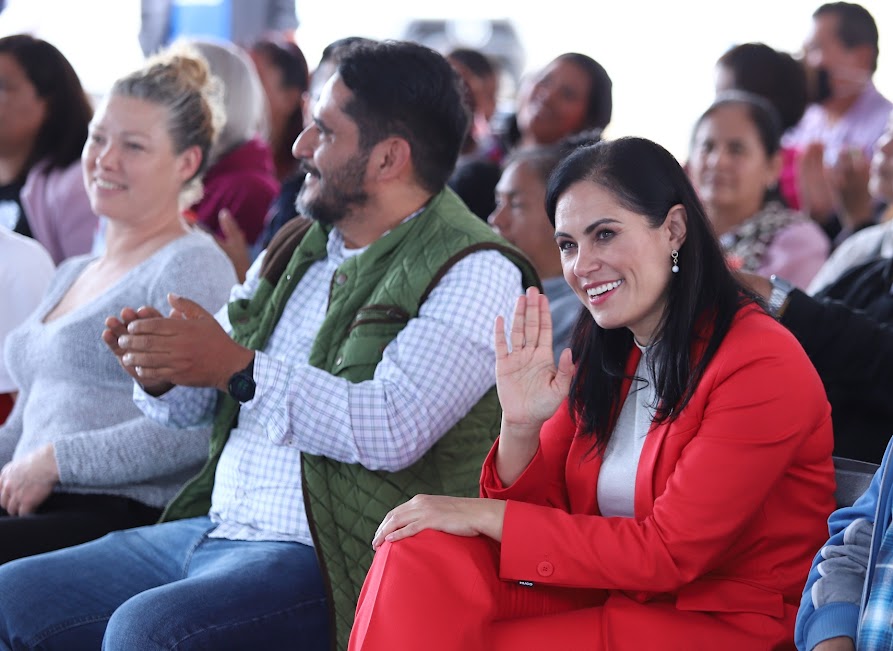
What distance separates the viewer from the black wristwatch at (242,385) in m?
2.05

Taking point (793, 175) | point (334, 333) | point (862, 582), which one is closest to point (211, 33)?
point (793, 175)

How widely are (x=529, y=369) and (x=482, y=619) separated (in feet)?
1.33

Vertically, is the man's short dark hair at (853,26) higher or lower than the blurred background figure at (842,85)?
higher

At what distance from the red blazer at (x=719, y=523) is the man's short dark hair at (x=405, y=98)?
0.81 meters

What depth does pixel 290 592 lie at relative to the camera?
6.64ft

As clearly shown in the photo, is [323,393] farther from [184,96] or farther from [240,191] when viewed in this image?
[240,191]

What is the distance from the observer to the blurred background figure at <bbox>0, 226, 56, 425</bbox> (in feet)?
9.82

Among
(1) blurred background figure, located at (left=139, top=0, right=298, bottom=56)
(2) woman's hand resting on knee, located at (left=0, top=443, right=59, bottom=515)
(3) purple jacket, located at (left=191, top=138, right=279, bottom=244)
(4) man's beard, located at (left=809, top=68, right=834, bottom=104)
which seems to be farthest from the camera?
(1) blurred background figure, located at (left=139, top=0, right=298, bottom=56)

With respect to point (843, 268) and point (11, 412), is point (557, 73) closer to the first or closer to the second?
point (843, 268)

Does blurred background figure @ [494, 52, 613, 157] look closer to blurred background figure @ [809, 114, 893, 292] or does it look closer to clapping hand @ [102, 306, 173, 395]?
blurred background figure @ [809, 114, 893, 292]

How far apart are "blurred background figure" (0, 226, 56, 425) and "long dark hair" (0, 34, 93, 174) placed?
87cm

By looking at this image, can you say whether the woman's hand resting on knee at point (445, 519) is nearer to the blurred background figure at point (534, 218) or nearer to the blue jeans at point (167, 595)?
the blue jeans at point (167, 595)

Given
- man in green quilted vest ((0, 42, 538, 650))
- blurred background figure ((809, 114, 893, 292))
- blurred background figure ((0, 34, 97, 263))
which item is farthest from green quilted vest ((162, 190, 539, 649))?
blurred background figure ((0, 34, 97, 263))

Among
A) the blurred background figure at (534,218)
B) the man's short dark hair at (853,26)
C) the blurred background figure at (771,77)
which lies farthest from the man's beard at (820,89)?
the blurred background figure at (534,218)
